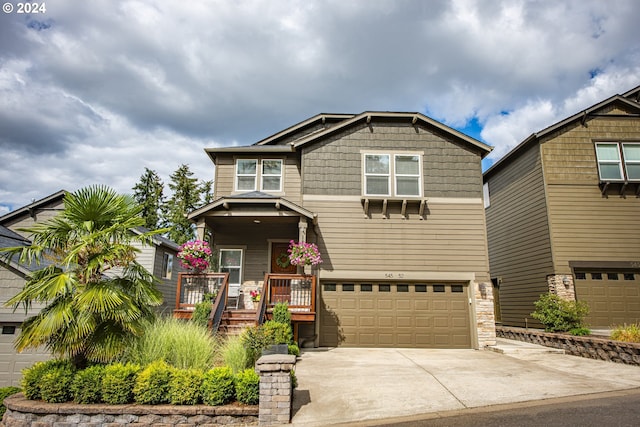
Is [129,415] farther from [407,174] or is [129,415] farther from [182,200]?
[182,200]

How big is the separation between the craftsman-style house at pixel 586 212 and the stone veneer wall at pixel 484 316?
285 centimetres

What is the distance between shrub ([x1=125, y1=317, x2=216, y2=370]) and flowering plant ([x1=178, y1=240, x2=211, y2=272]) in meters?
4.02

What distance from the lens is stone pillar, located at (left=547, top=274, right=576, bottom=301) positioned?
12449 mm

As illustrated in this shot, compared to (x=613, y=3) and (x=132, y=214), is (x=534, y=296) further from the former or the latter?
(x=132, y=214)

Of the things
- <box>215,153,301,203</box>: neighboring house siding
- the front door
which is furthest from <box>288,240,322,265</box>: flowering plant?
<box>215,153,301,203</box>: neighboring house siding

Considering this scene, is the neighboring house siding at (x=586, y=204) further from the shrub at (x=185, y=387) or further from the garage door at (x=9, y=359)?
the garage door at (x=9, y=359)

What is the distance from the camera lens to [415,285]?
39.0 feet

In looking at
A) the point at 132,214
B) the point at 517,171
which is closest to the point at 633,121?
the point at 517,171

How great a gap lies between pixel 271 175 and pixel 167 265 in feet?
28.4

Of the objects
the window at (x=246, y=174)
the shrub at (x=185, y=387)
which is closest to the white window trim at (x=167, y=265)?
the window at (x=246, y=174)

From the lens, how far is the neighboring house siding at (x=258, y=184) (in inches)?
512

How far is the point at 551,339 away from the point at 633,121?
8984 millimetres

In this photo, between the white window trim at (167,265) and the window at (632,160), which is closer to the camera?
the window at (632,160)

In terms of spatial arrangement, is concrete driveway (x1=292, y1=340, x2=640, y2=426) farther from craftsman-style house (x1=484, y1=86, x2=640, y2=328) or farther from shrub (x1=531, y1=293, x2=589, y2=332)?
craftsman-style house (x1=484, y1=86, x2=640, y2=328)
